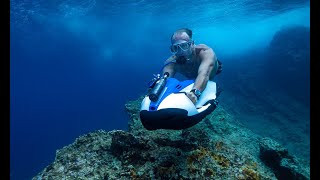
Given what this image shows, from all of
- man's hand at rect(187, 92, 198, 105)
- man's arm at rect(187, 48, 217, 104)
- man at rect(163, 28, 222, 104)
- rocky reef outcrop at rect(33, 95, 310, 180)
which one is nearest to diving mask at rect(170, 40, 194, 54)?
man at rect(163, 28, 222, 104)


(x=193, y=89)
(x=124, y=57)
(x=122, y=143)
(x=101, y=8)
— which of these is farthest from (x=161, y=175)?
(x=124, y=57)

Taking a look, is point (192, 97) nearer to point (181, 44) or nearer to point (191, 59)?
point (181, 44)

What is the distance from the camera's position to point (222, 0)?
80.2 ft

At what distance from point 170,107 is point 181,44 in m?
2.04

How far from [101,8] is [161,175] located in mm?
26164

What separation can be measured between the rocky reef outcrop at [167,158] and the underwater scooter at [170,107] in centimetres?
39

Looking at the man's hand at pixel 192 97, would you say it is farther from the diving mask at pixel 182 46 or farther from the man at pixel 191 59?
the diving mask at pixel 182 46

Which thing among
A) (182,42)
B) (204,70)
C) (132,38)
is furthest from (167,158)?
(132,38)

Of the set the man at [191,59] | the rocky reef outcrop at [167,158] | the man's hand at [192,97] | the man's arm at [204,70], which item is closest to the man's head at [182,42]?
the man at [191,59]

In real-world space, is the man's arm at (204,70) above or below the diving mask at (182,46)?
below

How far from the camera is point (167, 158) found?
370 cm

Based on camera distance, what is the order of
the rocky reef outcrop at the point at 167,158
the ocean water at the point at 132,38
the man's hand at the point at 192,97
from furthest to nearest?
the ocean water at the point at 132,38 < the man's hand at the point at 192,97 < the rocky reef outcrop at the point at 167,158

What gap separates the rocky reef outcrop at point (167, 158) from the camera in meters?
3.50

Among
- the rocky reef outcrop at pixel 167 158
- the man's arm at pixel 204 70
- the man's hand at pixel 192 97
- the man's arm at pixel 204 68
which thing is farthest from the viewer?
the man's arm at pixel 204 68
